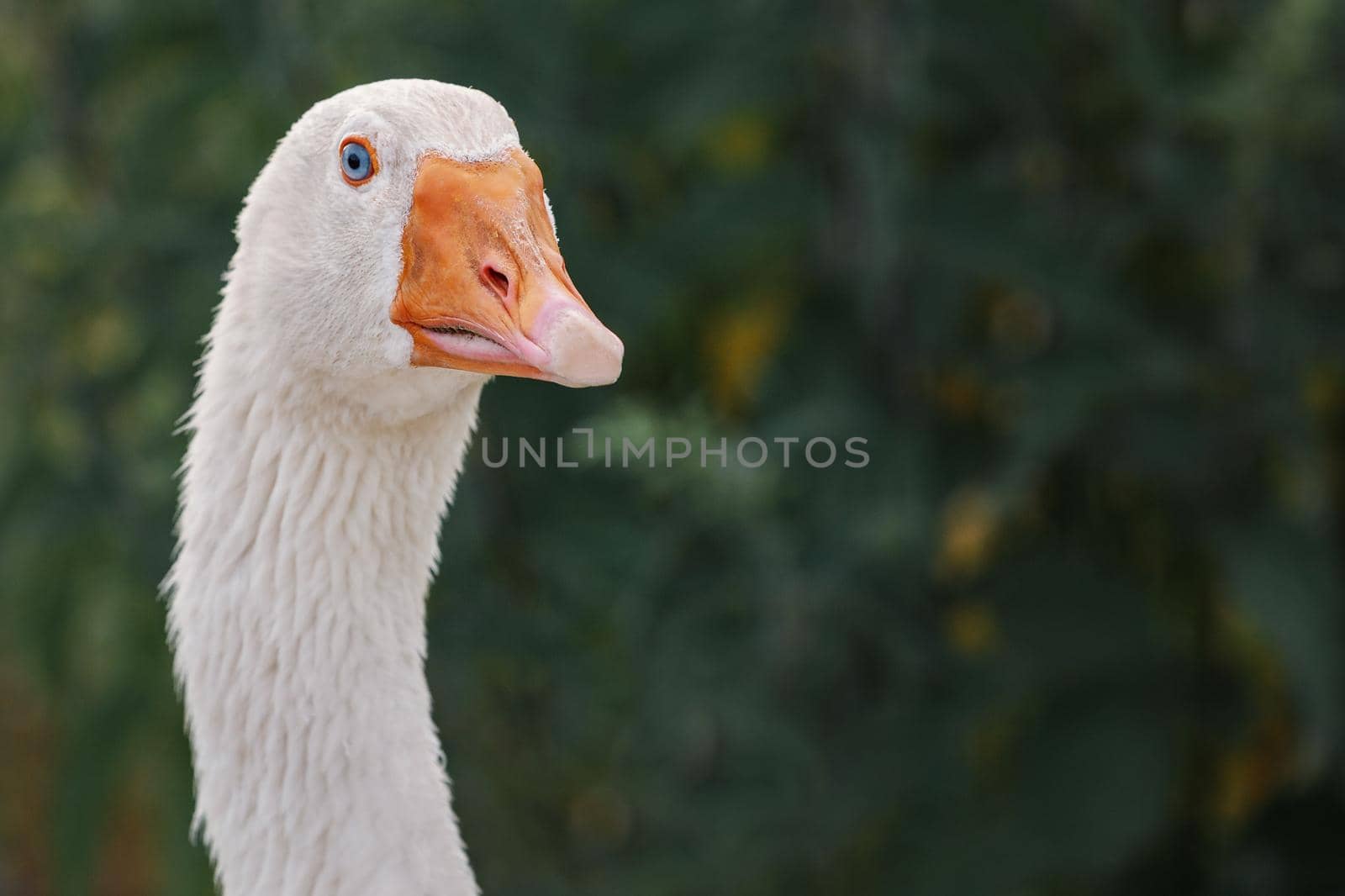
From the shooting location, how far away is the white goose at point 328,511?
1942 mm

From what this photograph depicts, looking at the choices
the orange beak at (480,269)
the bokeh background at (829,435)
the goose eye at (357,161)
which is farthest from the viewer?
the bokeh background at (829,435)

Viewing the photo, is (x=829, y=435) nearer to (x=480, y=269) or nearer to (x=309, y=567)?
(x=309, y=567)

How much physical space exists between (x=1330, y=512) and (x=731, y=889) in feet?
6.16

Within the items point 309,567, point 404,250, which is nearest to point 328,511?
point 309,567

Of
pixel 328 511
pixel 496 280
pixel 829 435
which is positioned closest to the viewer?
pixel 496 280

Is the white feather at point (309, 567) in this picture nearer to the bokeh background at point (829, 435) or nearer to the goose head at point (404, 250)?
the goose head at point (404, 250)

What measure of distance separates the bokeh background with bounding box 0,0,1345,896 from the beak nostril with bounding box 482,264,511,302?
1.72 metres

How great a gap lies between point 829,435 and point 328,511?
197cm

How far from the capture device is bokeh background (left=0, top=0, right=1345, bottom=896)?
3.76 metres

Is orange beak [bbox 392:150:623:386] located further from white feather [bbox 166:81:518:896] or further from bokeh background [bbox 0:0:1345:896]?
bokeh background [bbox 0:0:1345:896]

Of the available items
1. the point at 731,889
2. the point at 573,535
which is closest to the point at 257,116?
the point at 573,535

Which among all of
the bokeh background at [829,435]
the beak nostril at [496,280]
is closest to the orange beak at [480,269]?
the beak nostril at [496,280]

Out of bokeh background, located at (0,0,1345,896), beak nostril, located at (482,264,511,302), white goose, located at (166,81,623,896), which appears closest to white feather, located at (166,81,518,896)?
white goose, located at (166,81,623,896)

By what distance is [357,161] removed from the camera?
6.41ft
